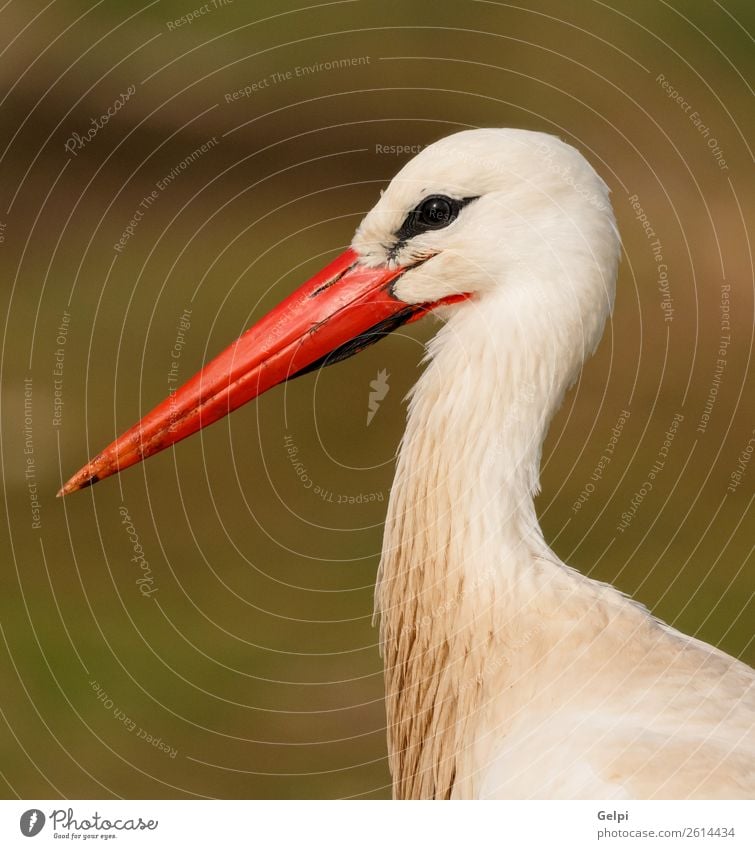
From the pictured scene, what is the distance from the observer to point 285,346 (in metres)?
1.09

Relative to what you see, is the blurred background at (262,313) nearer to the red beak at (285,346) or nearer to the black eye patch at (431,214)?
the red beak at (285,346)

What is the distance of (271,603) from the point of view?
2.46 metres

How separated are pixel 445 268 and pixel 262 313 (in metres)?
1.66

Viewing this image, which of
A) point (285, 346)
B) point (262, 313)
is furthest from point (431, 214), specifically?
point (262, 313)

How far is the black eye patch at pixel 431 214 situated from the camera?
1.04 m

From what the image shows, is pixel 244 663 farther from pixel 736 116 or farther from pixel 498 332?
pixel 736 116

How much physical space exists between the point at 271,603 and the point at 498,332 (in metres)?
1.57
